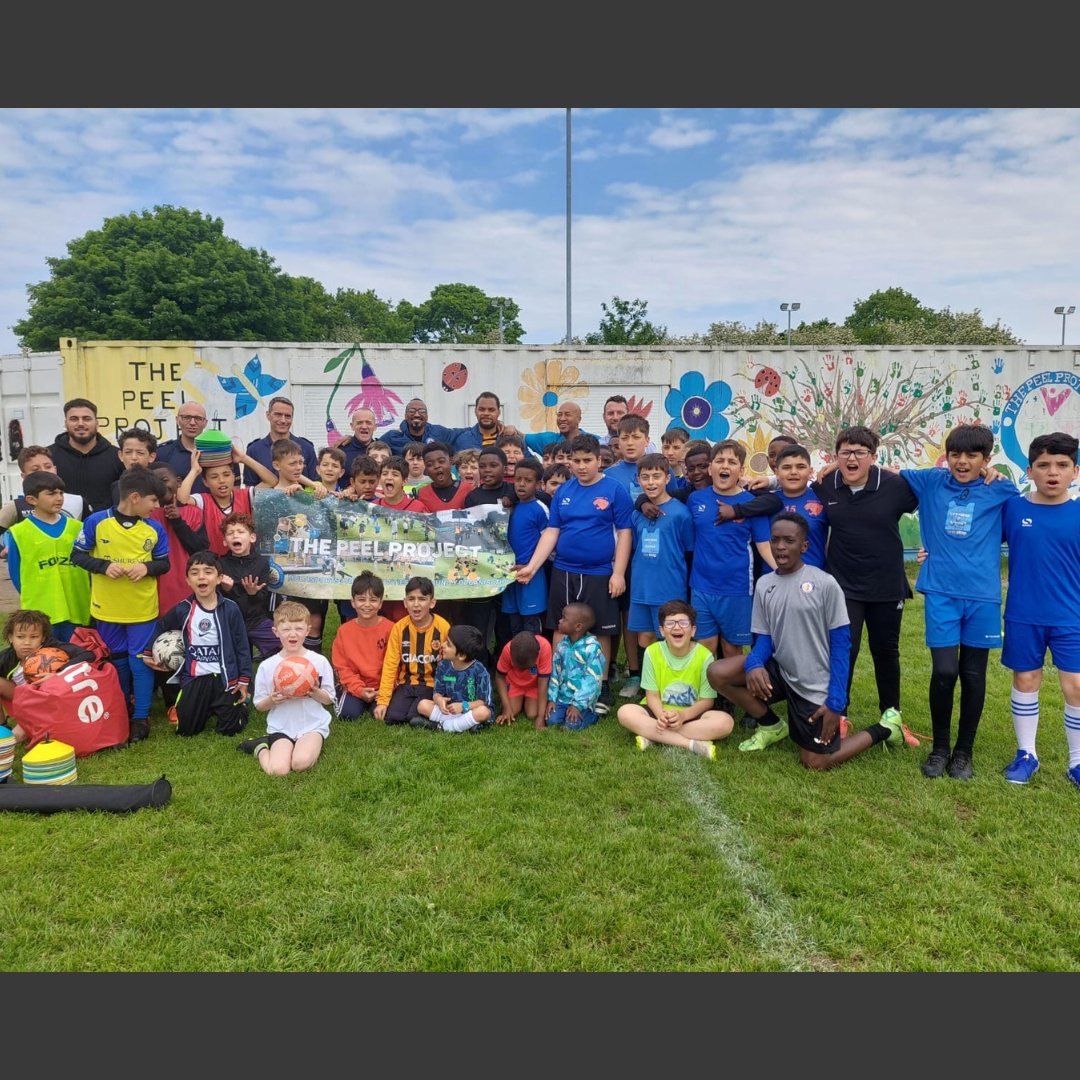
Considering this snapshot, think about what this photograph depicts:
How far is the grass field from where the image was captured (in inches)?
118

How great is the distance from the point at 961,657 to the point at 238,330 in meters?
41.4

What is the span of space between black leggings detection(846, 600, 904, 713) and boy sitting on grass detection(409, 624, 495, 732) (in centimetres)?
249

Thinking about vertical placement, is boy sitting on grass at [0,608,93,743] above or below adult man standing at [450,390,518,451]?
below

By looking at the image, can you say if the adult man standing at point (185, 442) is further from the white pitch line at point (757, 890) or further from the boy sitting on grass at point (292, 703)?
the white pitch line at point (757, 890)

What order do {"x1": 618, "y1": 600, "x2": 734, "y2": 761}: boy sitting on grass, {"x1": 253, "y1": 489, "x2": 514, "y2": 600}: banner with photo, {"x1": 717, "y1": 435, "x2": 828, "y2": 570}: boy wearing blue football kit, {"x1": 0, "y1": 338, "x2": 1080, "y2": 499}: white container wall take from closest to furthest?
{"x1": 618, "y1": 600, "x2": 734, "y2": 761}: boy sitting on grass
{"x1": 717, "y1": 435, "x2": 828, "y2": 570}: boy wearing blue football kit
{"x1": 253, "y1": 489, "x2": 514, "y2": 600}: banner with photo
{"x1": 0, "y1": 338, "x2": 1080, "y2": 499}: white container wall

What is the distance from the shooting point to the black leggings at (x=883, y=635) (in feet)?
16.0

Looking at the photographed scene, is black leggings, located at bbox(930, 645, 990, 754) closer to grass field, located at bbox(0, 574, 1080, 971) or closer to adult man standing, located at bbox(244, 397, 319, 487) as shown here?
grass field, located at bbox(0, 574, 1080, 971)

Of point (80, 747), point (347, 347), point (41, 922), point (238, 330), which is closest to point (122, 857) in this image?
point (41, 922)

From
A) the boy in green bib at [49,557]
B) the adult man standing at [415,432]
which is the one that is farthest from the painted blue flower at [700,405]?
the boy in green bib at [49,557]

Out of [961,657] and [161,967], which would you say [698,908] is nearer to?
[161,967]

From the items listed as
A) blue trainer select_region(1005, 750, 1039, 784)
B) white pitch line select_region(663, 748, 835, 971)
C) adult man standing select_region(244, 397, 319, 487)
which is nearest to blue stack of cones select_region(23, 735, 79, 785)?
adult man standing select_region(244, 397, 319, 487)

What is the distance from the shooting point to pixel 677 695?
16.9 feet

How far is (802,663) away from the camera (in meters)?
4.73

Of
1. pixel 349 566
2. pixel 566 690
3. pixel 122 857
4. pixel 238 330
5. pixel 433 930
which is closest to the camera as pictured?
pixel 433 930
